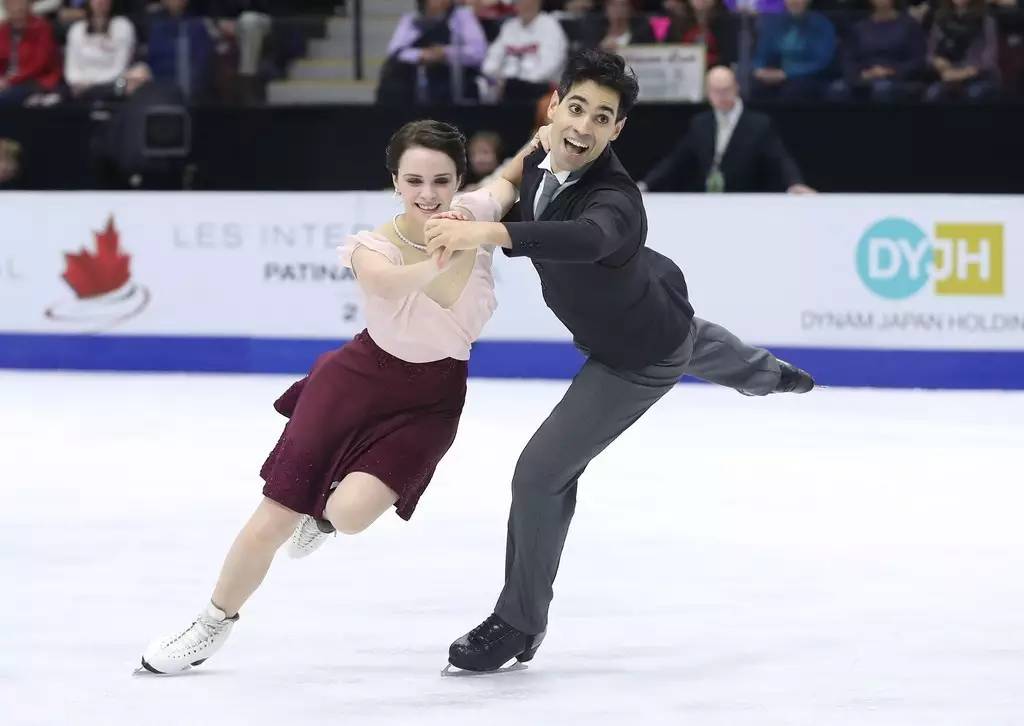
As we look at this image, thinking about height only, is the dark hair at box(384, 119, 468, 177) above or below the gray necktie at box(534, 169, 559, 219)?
above

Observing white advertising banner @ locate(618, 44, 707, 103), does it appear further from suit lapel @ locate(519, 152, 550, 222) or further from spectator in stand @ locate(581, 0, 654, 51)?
suit lapel @ locate(519, 152, 550, 222)

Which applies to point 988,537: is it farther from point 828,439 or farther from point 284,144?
point 284,144

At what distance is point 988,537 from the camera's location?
4.97 meters

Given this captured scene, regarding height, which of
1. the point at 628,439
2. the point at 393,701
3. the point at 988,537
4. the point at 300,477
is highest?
the point at 300,477

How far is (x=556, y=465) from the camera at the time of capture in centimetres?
346

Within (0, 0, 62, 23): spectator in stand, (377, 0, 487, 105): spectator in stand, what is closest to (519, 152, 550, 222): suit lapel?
(377, 0, 487, 105): spectator in stand

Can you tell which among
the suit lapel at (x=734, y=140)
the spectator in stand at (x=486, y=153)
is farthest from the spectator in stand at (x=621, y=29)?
the spectator in stand at (x=486, y=153)

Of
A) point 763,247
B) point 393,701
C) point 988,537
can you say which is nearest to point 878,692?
point 393,701

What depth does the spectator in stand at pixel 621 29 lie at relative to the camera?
922 cm

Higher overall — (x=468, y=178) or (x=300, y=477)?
(x=300, y=477)

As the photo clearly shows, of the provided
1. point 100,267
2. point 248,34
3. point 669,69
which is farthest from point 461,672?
point 248,34

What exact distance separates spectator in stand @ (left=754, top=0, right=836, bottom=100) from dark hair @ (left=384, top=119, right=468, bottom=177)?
613 cm

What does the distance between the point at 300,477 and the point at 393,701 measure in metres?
0.49

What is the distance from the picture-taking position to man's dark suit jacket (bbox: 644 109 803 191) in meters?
8.85
